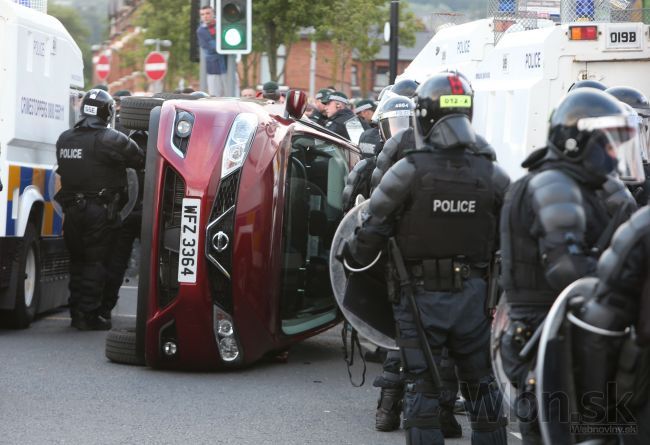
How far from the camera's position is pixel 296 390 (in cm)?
943

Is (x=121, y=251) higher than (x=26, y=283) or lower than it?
higher

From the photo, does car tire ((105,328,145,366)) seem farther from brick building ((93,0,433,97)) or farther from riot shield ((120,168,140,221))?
brick building ((93,0,433,97))

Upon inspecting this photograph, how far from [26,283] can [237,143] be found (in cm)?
346

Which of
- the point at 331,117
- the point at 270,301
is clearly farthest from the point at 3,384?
the point at 331,117

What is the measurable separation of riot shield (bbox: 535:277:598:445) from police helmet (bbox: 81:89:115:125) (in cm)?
787

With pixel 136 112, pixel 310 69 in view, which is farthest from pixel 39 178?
pixel 310 69

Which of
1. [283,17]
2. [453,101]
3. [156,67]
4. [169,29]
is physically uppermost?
[169,29]

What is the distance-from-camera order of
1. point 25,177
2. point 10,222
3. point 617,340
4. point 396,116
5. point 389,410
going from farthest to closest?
1. point 25,177
2. point 10,222
3. point 396,116
4. point 389,410
5. point 617,340

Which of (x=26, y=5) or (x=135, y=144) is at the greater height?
(x=26, y=5)

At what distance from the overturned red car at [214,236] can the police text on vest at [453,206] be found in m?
3.21

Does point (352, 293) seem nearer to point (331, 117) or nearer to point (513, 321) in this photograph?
point (513, 321)

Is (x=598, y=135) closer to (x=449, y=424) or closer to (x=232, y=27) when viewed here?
(x=449, y=424)

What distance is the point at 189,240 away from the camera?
9414 millimetres

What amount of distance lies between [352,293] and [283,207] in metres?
2.58
